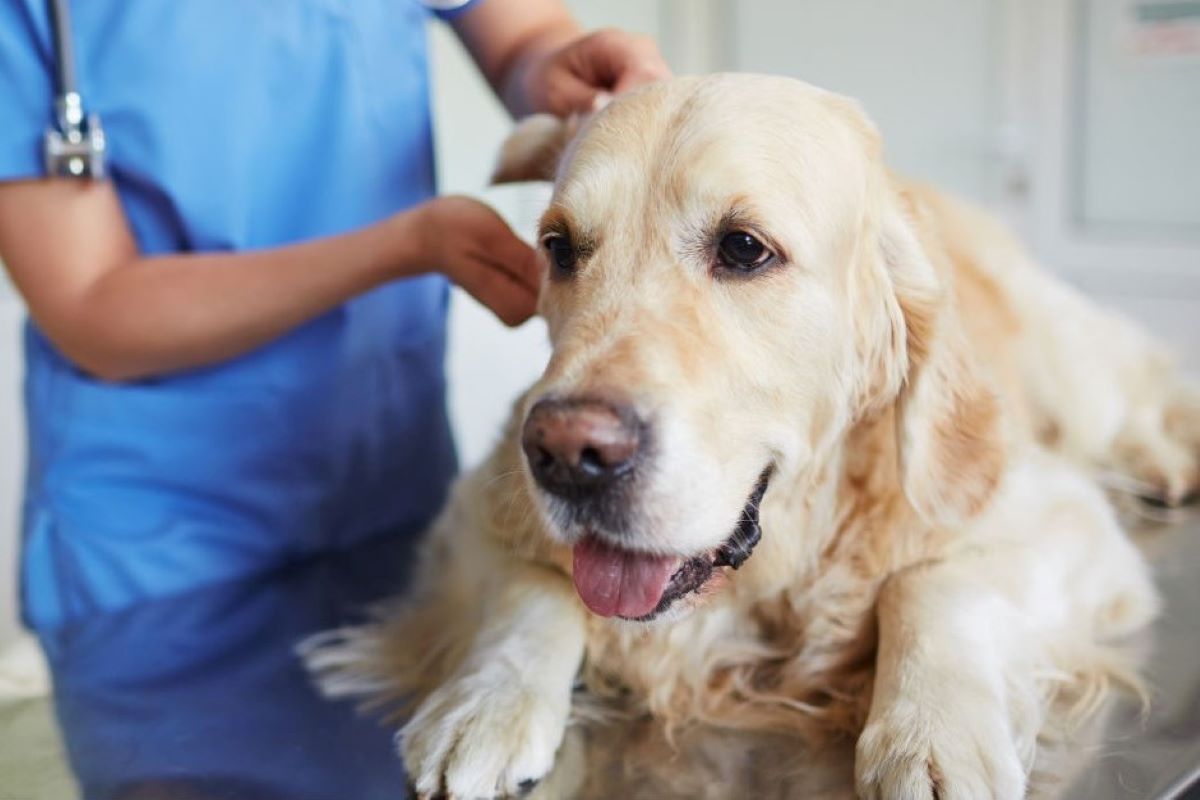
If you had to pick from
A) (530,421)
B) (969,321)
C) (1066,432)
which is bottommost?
(1066,432)

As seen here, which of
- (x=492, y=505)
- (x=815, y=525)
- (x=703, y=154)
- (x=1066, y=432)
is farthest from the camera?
(x=1066, y=432)

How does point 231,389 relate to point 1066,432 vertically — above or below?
above

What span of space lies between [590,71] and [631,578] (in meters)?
0.68

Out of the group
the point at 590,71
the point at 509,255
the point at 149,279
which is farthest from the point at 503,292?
the point at 149,279

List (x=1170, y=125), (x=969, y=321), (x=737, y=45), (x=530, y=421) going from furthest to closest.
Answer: (x=737, y=45), (x=1170, y=125), (x=969, y=321), (x=530, y=421)

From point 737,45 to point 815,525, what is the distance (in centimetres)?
302

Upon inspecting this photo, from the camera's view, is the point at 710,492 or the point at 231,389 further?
the point at 231,389

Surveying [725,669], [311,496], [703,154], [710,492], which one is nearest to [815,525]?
[725,669]

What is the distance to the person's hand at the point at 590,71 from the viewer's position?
4.57 feet

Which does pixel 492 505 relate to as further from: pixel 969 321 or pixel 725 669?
pixel 969 321

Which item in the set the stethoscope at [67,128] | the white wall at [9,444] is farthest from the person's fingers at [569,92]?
the white wall at [9,444]

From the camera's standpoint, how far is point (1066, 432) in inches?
74.5

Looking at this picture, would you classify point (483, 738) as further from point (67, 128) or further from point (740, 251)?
point (67, 128)

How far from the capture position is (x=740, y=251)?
1131mm
